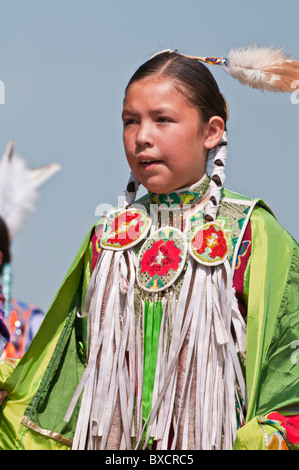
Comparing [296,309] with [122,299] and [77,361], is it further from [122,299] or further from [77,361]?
[77,361]

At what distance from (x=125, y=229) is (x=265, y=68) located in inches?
28.3

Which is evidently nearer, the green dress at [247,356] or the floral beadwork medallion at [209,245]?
the green dress at [247,356]

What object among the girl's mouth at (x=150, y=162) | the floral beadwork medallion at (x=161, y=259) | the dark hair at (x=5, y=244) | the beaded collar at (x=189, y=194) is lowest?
the dark hair at (x=5, y=244)

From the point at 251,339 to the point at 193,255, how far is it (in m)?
0.33

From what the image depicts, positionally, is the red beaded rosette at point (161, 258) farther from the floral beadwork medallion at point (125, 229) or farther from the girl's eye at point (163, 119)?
the girl's eye at point (163, 119)

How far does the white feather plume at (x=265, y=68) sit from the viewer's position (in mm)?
3016

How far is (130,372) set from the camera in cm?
282

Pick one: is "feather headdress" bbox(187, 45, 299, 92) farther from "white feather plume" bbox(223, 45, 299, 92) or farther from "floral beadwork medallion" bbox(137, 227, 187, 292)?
"floral beadwork medallion" bbox(137, 227, 187, 292)

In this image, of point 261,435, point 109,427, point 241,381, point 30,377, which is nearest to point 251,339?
point 241,381

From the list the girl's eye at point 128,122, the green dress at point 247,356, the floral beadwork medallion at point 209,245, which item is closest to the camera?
the green dress at point 247,356

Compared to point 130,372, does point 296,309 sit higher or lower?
higher

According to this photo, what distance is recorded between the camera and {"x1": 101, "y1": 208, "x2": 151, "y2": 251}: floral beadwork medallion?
297 centimetres

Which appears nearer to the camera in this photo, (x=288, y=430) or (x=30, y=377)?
(x=288, y=430)

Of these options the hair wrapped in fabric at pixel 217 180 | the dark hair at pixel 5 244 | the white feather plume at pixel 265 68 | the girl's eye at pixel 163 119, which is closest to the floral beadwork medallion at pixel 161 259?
the hair wrapped in fabric at pixel 217 180
